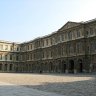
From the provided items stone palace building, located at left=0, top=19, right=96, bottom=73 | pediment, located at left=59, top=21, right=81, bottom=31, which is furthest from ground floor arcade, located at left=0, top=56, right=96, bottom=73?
pediment, located at left=59, top=21, right=81, bottom=31

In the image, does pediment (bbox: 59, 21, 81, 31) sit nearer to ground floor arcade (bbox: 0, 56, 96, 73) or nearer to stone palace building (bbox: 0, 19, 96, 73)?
stone palace building (bbox: 0, 19, 96, 73)

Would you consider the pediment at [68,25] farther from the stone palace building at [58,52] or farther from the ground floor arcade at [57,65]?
the ground floor arcade at [57,65]

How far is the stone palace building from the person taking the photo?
53750mm

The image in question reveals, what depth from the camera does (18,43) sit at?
8881cm

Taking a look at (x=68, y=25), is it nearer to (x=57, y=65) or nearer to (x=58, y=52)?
(x=58, y=52)

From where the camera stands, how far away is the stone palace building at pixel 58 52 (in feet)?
176

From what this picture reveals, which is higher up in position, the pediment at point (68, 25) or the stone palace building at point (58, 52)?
the pediment at point (68, 25)

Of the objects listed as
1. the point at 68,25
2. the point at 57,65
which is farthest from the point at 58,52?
the point at 68,25

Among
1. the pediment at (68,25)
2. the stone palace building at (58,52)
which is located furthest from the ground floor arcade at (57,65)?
the pediment at (68,25)

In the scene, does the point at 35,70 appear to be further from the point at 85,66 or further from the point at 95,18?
the point at 95,18

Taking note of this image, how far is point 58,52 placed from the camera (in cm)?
6419

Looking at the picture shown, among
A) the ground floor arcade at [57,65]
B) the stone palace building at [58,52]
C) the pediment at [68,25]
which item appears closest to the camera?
the ground floor arcade at [57,65]

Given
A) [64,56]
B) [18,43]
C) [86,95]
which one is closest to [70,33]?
[64,56]

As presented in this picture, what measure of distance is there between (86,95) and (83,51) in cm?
4155
